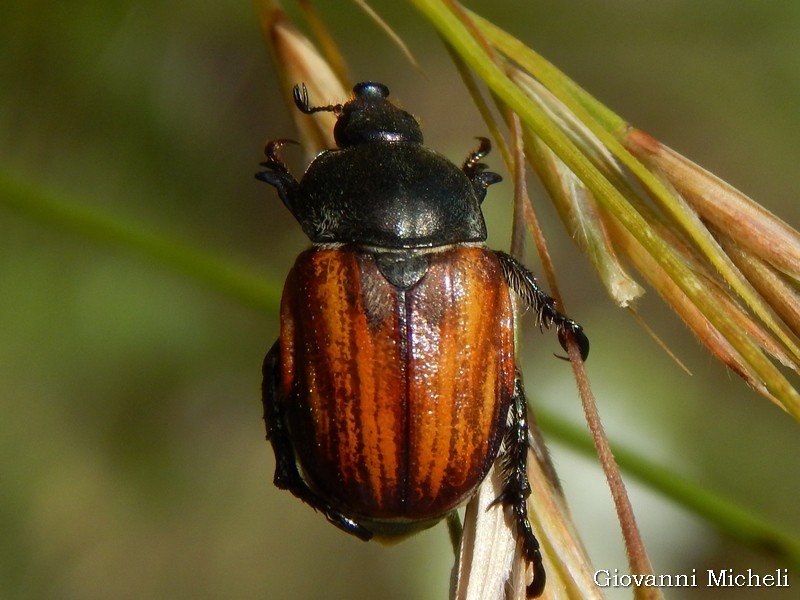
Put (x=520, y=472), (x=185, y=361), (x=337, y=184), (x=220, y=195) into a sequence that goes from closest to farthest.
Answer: (x=520, y=472)
(x=337, y=184)
(x=185, y=361)
(x=220, y=195)

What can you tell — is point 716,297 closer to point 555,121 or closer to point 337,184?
point 555,121

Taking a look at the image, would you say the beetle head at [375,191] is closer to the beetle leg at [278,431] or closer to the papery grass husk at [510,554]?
the beetle leg at [278,431]

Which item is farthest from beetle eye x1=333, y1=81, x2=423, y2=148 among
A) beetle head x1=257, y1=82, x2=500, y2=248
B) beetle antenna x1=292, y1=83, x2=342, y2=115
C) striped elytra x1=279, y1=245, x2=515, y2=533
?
striped elytra x1=279, y1=245, x2=515, y2=533

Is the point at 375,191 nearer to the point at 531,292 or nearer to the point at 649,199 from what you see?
the point at 531,292

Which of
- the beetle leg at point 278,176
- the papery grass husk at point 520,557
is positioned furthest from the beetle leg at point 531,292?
the beetle leg at point 278,176

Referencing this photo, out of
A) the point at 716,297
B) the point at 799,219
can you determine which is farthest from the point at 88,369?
the point at 799,219

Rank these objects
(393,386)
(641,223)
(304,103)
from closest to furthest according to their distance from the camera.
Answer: (641,223) → (393,386) → (304,103)

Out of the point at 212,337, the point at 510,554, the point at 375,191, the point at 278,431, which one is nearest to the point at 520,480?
the point at 510,554

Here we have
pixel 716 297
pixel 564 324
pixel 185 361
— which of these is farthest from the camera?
pixel 185 361
